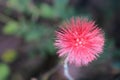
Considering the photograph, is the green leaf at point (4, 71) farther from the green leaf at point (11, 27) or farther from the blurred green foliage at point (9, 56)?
the green leaf at point (11, 27)

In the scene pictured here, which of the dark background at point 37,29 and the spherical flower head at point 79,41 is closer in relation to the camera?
the spherical flower head at point 79,41

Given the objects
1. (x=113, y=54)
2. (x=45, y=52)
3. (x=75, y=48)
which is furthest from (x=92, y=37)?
(x=45, y=52)

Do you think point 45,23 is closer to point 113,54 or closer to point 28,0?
point 28,0

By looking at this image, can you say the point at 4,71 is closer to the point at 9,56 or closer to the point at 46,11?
the point at 9,56

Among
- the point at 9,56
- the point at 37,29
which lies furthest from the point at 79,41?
the point at 9,56

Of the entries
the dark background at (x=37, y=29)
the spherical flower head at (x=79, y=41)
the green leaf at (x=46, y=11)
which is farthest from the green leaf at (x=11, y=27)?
the spherical flower head at (x=79, y=41)

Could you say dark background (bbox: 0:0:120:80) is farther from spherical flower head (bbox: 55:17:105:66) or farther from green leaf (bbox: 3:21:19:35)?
spherical flower head (bbox: 55:17:105:66)
